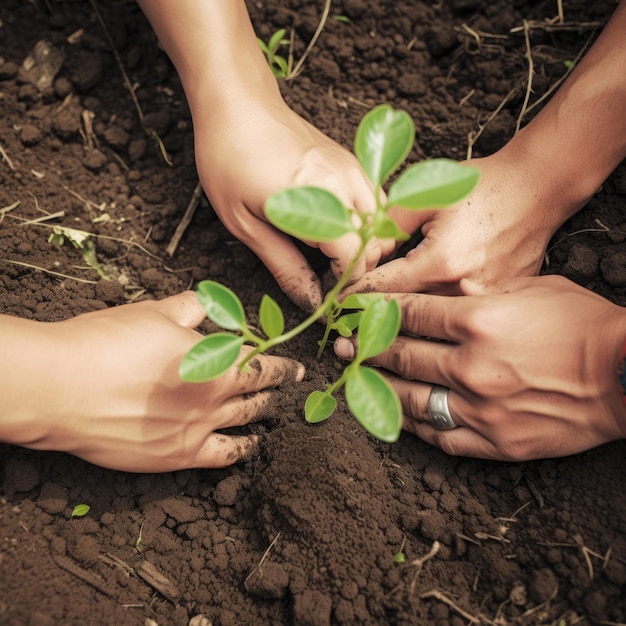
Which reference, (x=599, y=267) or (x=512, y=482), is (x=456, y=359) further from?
(x=599, y=267)

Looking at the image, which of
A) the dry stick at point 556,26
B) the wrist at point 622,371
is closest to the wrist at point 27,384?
the wrist at point 622,371

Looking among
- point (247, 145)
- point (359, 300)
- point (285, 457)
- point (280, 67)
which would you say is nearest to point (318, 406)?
point (285, 457)

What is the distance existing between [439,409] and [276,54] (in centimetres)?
113

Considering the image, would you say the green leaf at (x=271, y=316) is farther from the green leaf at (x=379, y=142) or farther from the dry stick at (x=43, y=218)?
the dry stick at (x=43, y=218)

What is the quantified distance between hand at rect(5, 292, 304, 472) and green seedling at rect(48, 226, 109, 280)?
378mm

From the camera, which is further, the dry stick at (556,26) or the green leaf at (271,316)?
the dry stick at (556,26)

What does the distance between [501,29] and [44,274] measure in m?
1.42

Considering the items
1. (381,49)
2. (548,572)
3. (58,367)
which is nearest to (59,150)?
(58,367)

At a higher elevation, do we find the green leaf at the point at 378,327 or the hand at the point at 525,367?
the green leaf at the point at 378,327

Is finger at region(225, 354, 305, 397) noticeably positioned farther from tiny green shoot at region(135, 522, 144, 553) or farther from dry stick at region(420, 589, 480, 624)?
dry stick at region(420, 589, 480, 624)

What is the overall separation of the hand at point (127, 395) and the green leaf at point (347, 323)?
19 centimetres

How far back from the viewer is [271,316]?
1.02 meters

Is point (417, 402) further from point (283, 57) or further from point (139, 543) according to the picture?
point (283, 57)

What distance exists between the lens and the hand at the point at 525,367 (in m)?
1.12
